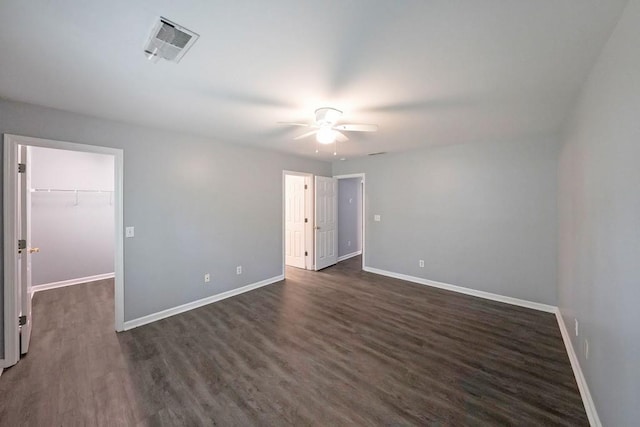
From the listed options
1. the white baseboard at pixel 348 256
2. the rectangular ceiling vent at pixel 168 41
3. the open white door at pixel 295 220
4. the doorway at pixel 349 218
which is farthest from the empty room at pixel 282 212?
the doorway at pixel 349 218

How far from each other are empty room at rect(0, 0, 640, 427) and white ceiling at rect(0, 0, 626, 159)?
0.05ft

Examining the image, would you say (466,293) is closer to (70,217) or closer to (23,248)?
(23,248)

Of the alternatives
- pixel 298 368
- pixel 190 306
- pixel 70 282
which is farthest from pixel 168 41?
pixel 70 282

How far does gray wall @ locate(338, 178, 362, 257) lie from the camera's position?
6.44 metres

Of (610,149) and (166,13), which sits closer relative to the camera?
(166,13)

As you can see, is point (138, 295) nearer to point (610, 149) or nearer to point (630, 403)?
point (630, 403)

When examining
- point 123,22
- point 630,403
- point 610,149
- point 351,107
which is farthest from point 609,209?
point 123,22

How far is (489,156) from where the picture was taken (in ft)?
12.4

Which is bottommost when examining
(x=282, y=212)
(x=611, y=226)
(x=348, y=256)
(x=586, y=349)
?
A: (x=348, y=256)

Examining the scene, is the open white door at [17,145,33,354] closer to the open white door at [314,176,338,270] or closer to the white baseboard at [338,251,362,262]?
the open white door at [314,176,338,270]

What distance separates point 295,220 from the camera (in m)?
5.59

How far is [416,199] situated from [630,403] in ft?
11.7

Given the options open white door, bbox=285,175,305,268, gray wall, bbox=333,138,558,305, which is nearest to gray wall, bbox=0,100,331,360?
open white door, bbox=285,175,305,268

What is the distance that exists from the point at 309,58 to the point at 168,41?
2.67 feet
